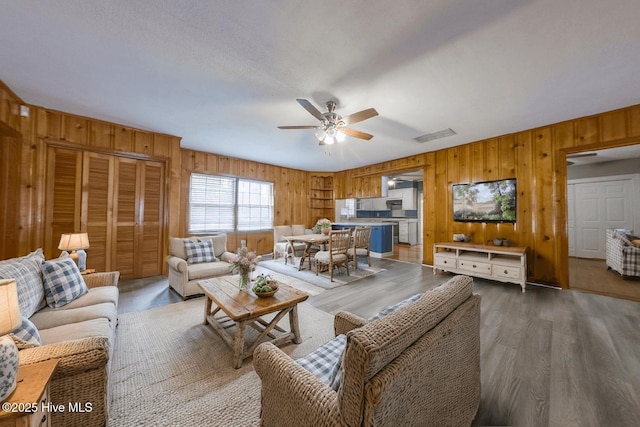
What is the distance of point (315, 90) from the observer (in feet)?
8.63

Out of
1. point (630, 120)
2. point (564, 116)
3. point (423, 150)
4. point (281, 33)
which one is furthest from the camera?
point (423, 150)

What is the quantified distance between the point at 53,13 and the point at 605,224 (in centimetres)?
975

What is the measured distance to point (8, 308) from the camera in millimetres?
922

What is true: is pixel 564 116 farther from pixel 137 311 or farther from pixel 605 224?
pixel 137 311

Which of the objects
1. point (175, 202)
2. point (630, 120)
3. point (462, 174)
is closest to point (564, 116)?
point (630, 120)

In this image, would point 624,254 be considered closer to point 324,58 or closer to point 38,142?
point 324,58

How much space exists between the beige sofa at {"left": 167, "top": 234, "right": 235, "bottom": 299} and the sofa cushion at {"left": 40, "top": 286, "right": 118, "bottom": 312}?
0.86 m

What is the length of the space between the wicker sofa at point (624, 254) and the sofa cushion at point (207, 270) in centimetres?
665

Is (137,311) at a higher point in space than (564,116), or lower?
lower

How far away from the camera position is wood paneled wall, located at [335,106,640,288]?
329 cm

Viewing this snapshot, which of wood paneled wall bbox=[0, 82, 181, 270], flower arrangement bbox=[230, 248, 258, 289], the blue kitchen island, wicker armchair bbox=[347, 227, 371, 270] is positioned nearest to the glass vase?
flower arrangement bbox=[230, 248, 258, 289]

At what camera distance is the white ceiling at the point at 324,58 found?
5.50ft

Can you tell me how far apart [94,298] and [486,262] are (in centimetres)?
517

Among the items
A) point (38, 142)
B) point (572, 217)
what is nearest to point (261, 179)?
point (38, 142)
